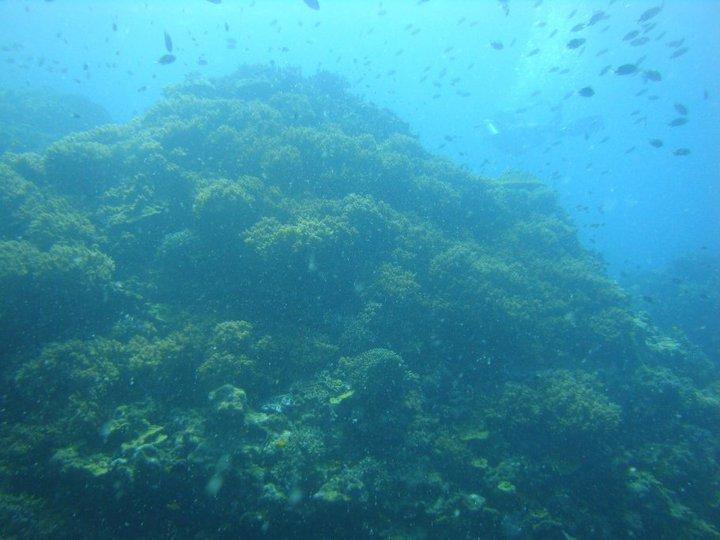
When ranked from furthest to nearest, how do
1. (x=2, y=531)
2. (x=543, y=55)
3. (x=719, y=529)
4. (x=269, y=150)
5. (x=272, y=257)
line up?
1. (x=543, y=55)
2. (x=269, y=150)
3. (x=272, y=257)
4. (x=719, y=529)
5. (x=2, y=531)

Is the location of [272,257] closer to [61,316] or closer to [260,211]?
[260,211]

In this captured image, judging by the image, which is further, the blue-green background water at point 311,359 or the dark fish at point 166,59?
the dark fish at point 166,59

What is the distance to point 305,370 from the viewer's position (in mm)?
8055

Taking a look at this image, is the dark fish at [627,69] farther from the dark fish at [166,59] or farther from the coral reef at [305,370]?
the dark fish at [166,59]

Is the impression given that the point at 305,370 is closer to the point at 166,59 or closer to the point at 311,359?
the point at 311,359

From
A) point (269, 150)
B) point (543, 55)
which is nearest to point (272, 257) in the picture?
point (269, 150)

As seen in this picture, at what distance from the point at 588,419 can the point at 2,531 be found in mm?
10902

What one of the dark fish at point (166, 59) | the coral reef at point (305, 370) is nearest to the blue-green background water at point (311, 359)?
the coral reef at point (305, 370)

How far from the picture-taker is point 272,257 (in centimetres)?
897

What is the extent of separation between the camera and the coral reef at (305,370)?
5.87 metres

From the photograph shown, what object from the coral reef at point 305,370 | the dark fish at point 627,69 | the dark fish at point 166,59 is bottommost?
the coral reef at point 305,370

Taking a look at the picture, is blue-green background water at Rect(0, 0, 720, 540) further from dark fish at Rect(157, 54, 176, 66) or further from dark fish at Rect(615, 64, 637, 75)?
dark fish at Rect(157, 54, 176, 66)

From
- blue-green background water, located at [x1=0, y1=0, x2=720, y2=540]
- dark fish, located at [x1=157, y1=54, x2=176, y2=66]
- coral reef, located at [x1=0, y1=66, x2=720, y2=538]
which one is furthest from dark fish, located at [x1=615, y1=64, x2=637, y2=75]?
dark fish, located at [x1=157, y1=54, x2=176, y2=66]

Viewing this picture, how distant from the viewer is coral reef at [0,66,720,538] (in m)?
5.87
